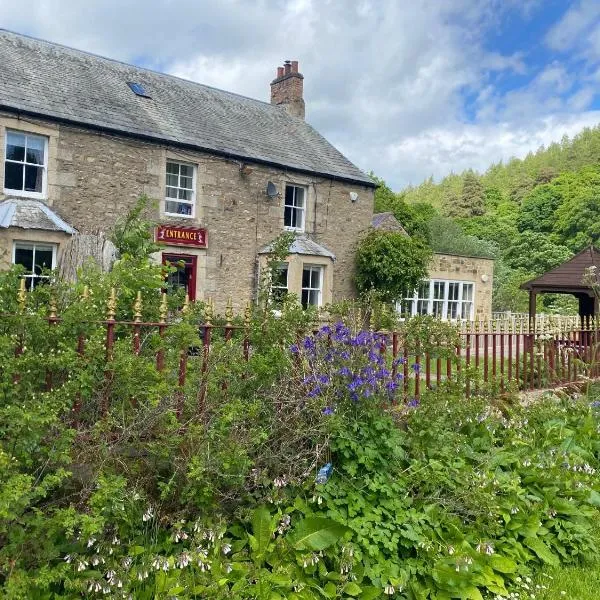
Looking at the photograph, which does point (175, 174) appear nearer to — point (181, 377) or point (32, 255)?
point (32, 255)

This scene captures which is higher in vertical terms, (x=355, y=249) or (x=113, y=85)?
(x=113, y=85)

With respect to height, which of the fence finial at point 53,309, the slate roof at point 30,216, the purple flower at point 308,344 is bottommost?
the purple flower at point 308,344

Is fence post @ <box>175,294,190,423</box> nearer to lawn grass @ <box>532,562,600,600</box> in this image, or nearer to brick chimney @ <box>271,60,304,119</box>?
lawn grass @ <box>532,562,600,600</box>

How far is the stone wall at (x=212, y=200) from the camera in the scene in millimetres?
13445

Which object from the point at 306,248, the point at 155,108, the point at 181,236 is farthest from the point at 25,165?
the point at 306,248

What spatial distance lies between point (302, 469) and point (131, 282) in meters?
2.13

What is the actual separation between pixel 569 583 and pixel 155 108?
50.6ft

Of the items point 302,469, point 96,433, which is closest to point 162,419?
point 96,433

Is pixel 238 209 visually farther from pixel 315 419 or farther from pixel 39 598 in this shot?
pixel 39 598

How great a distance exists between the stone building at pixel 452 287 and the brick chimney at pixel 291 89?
5.20 metres

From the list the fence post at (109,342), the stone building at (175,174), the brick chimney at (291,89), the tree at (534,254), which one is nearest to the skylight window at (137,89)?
the stone building at (175,174)

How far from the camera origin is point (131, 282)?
471cm

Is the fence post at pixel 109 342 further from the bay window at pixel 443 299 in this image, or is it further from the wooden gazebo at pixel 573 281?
the bay window at pixel 443 299

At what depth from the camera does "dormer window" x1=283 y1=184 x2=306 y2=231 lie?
58.2 ft
